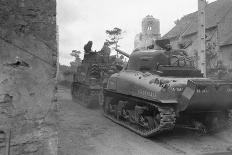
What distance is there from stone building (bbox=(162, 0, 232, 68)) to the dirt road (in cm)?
1538

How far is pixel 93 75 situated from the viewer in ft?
49.9

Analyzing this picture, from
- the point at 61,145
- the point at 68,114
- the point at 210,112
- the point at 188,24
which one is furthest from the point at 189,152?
the point at 188,24

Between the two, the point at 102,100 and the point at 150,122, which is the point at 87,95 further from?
the point at 150,122

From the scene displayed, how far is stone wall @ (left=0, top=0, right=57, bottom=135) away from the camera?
17.3ft

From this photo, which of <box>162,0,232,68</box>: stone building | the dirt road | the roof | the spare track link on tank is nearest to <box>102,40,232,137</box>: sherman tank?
the spare track link on tank

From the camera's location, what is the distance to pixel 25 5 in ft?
17.8

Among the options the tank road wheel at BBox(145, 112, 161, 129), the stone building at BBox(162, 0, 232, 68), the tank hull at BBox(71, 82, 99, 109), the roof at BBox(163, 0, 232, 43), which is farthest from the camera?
the roof at BBox(163, 0, 232, 43)

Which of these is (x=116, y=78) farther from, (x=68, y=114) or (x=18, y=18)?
(x=18, y=18)

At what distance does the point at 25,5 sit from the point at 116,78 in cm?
630

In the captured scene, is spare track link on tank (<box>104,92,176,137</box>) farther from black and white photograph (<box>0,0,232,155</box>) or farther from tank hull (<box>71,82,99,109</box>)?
tank hull (<box>71,82,99,109</box>)

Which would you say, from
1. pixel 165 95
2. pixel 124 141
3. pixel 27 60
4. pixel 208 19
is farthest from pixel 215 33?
pixel 27 60

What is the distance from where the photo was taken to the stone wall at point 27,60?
17.3 feet

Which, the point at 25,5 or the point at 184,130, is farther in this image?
the point at 184,130

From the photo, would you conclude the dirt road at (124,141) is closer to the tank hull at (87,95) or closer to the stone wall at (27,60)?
the stone wall at (27,60)
